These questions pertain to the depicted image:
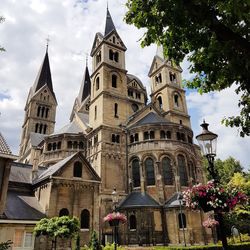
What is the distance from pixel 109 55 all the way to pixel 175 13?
123ft

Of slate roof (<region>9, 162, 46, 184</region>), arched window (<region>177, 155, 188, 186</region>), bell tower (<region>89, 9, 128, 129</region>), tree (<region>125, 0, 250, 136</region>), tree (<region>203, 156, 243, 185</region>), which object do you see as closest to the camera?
tree (<region>125, 0, 250, 136</region>)

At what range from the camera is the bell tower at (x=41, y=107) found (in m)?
65.7

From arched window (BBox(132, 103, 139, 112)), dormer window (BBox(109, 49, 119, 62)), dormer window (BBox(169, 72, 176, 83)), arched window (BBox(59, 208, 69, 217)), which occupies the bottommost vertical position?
arched window (BBox(59, 208, 69, 217))

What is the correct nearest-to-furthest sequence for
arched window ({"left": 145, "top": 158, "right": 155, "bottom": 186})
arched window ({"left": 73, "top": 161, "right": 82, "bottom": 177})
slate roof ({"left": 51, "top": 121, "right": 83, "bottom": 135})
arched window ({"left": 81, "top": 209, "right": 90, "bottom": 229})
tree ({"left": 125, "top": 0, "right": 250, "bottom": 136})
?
tree ({"left": 125, "top": 0, "right": 250, "bottom": 136}) < arched window ({"left": 81, "top": 209, "right": 90, "bottom": 229}) < arched window ({"left": 73, "top": 161, "right": 82, "bottom": 177}) < arched window ({"left": 145, "top": 158, "right": 155, "bottom": 186}) < slate roof ({"left": 51, "top": 121, "right": 83, "bottom": 135})

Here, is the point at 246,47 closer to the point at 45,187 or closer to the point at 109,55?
the point at 45,187

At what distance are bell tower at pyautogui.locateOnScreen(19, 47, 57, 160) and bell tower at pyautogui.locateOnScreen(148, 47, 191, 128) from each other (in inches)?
1264

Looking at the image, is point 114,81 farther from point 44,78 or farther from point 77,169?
point 44,78

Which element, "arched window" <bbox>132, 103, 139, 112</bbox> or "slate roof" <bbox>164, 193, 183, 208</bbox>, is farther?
"arched window" <bbox>132, 103, 139, 112</bbox>

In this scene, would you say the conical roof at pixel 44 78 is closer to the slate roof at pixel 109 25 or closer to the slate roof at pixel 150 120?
the slate roof at pixel 109 25

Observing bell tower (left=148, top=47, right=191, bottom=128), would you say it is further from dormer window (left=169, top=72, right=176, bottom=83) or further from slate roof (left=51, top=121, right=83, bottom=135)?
slate roof (left=51, top=121, right=83, bottom=135)

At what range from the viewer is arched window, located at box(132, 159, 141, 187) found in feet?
112

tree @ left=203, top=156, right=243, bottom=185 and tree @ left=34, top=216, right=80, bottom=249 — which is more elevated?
tree @ left=203, top=156, right=243, bottom=185

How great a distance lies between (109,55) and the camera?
43719 mm

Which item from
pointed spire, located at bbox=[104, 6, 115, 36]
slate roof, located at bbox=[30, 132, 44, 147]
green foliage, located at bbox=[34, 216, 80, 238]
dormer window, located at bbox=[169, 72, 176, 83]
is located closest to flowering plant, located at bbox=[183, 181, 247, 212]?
green foliage, located at bbox=[34, 216, 80, 238]
